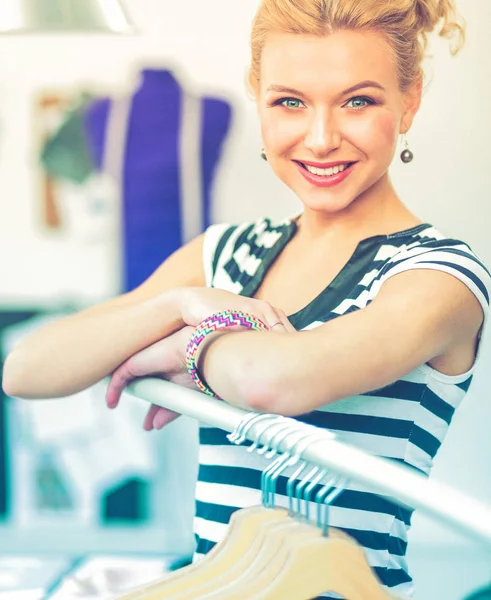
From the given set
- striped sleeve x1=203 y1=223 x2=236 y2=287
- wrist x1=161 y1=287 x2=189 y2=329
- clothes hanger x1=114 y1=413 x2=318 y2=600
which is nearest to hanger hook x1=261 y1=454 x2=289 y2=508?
clothes hanger x1=114 y1=413 x2=318 y2=600

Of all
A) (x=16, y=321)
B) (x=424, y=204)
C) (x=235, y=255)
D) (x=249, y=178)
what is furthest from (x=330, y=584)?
(x=16, y=321)

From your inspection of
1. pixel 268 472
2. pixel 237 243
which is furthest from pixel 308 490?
pixel 237 243

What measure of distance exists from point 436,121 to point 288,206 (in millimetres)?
394

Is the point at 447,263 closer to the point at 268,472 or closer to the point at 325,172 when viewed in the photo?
the point at 325,172

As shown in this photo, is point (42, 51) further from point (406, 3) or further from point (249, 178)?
point (406, 3)

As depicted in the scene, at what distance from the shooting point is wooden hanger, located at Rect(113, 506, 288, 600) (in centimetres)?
69

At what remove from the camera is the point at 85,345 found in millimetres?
985

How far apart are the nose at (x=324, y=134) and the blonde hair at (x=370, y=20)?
0.09 meters

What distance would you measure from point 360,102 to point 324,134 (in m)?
0.06

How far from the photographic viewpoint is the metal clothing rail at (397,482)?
52cm

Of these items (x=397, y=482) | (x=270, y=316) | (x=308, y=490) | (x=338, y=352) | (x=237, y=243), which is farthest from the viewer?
(x=237, y=243)

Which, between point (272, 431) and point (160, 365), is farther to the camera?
point (160, 365)

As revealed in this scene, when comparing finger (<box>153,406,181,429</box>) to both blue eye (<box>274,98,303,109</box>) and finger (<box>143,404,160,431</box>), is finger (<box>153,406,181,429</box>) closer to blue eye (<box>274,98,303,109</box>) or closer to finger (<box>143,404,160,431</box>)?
finger (<box>143,404,160,431</box>)

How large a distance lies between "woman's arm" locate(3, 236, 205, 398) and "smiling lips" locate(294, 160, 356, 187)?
0.22 metres
